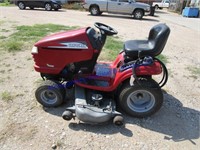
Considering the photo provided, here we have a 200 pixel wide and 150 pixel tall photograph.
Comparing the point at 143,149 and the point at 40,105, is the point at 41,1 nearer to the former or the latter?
the point at 40,105

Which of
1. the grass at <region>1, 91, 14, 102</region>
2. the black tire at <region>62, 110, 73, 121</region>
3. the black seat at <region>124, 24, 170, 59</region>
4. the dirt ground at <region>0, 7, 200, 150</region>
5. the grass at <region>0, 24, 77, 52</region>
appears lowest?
the dirt ground at <region>0, 7, 200, 150</region>

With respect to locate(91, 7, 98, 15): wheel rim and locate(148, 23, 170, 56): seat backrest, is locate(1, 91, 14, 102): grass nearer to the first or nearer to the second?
locate(148, 23, 170, 56): seat backrest

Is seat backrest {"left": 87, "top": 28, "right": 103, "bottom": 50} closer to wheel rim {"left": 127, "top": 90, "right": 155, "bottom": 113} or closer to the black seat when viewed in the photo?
the black seat

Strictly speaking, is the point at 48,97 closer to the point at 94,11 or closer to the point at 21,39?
the point at 21,39

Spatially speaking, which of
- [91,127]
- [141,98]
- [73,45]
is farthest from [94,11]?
[91,127]

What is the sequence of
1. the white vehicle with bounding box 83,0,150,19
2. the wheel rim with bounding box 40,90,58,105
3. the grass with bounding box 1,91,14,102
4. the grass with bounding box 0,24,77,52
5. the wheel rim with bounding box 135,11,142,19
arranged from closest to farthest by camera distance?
the wheel rim with bounding box 40,90,58,105, the grass with bounding box 1,91,14,102, the grass with bounding box 0,24,77,52, the white vehicle with bounding box 83,0,150,19, the wheel rim with bounding box 135,11,142,19

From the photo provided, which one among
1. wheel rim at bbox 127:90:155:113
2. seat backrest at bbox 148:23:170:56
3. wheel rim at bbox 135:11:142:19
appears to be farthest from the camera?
wheel rim at bbox 135:11:142:19

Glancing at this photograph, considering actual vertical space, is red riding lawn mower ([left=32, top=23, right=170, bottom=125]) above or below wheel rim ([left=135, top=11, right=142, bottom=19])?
above

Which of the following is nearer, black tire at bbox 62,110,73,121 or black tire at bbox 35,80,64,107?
black tire at bbox 62,110,73,121

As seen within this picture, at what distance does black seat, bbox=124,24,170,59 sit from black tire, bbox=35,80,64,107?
115 centimetres

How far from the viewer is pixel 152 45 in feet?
11.5

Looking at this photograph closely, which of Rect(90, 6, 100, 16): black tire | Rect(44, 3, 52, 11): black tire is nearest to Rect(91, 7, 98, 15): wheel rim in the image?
Rect(90, 6, 100, 16): black tire

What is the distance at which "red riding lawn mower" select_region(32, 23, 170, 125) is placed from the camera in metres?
3.37

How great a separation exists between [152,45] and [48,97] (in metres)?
1.74
